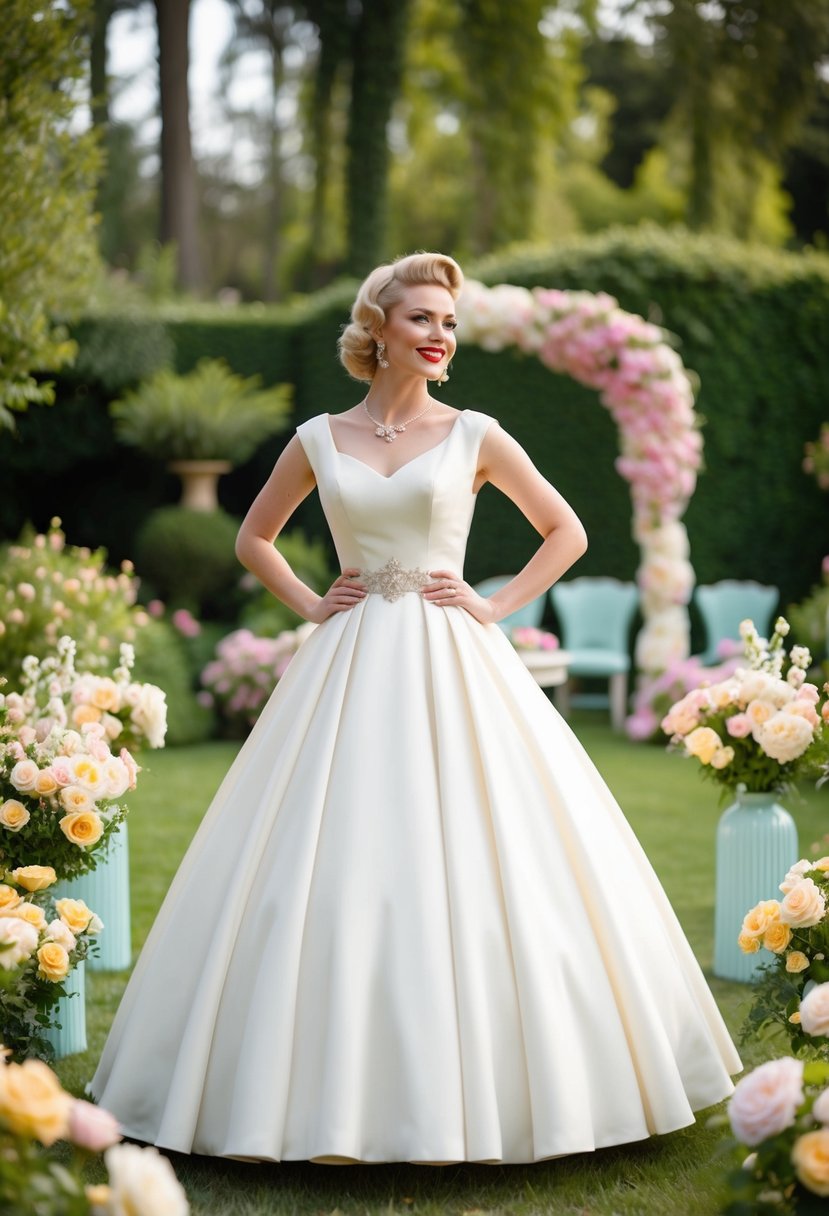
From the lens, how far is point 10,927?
3.12 metres

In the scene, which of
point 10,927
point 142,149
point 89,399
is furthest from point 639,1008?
point 142,149

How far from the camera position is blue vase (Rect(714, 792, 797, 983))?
5133 millimetres

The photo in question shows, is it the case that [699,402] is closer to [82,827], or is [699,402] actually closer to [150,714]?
[150,714]

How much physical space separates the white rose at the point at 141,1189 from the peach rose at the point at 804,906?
1888mm

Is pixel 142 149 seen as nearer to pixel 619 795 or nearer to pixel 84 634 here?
pixel 84 634

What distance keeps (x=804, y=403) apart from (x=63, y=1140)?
1058cm

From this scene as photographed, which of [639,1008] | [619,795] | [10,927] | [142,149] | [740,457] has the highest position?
[142,149]

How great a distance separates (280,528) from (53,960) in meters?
1.25

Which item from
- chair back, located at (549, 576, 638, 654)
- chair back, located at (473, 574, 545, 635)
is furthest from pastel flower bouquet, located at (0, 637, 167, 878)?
chair back, located at (549, 576, 638, 654)

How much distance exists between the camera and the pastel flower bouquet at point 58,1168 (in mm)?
1884

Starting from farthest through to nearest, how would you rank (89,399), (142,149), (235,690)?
(142,149) < (89,399) < (235,690)

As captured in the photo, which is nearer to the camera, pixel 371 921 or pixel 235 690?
pixel 371 921

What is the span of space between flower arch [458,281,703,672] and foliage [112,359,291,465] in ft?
8.35

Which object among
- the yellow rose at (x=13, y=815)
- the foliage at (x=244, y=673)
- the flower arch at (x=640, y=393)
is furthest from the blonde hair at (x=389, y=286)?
the flower arch at (x=640, y=393)
